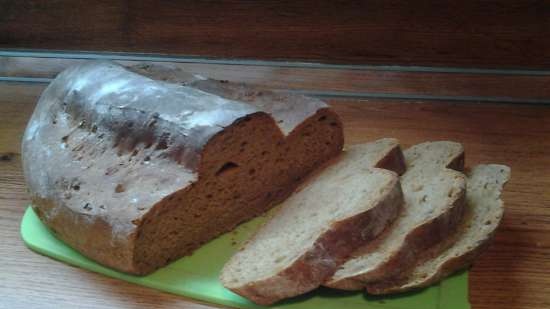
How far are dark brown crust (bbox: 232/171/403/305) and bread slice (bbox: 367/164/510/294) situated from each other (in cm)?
12

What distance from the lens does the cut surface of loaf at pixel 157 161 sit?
2.10 meters

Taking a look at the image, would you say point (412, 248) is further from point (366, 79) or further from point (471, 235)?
point (366, 79)

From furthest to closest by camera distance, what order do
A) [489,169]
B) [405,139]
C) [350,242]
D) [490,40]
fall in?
[490,40], [405,139], [489,169], [350,242]

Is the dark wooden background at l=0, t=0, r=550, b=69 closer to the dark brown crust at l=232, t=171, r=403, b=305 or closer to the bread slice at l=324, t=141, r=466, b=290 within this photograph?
the bread slice at l=324, t=141, r=466, b=290

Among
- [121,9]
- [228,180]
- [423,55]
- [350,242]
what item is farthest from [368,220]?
[121,9]

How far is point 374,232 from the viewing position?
2029 mm

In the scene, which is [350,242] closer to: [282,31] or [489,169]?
[489,169]

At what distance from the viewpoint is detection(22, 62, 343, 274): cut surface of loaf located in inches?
82.7

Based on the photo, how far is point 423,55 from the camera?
306cm

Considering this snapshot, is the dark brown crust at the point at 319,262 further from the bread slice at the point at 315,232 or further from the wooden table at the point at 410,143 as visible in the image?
the wooden table at the point at 410,143

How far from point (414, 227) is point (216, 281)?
22.3 inches

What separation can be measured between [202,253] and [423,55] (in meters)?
1.38

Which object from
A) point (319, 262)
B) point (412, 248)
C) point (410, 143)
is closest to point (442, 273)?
point (412, 248)

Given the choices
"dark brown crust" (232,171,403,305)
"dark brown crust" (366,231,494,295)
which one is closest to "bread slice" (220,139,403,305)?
"dark brown crust" (232,171,403,305)
